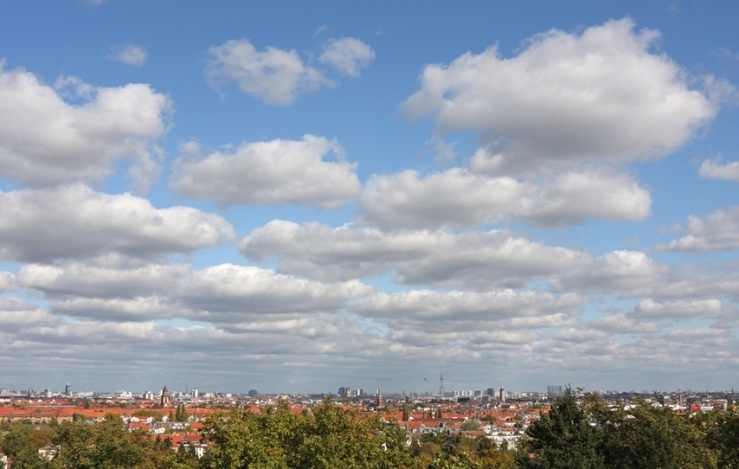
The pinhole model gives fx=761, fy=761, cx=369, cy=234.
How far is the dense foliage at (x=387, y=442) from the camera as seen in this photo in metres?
30.6

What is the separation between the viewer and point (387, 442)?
115 feet

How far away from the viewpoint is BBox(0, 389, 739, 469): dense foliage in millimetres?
30578

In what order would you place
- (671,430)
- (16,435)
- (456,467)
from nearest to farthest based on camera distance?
(456,467)
(671,430)
(16,435)

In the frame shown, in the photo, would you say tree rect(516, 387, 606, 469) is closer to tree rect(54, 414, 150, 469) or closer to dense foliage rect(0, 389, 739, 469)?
dense foliage rect(0, 389, 739, 469)

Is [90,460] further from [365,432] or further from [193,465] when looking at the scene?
[365,432]

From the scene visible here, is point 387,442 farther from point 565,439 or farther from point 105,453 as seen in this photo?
point 105,453

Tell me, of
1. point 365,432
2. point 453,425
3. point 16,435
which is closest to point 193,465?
point 365,432

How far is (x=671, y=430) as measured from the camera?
4728 cm

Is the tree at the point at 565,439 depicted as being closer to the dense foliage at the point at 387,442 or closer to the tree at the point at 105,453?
the dense foliage at the point at 387,442

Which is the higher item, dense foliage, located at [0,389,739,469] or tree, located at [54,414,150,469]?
dense foliage, located at [0,389,739,469]

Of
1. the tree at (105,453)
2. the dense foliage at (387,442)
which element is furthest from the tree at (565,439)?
the tree at (105,453)

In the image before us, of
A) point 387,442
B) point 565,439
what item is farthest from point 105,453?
point 565,439

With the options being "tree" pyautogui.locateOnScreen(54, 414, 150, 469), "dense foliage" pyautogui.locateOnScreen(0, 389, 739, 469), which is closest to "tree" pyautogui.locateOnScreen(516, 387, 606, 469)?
"dense foliage" pyautogui.locateOnScreen(0, 389, 739, 469)

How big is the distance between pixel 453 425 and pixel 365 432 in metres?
141
